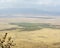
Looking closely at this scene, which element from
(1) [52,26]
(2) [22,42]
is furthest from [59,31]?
(2) [22,42]

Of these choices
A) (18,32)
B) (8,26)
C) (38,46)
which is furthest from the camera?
(8,26)

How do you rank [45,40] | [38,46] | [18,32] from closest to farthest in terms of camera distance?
[38,46] → [45,40] → [18,32]

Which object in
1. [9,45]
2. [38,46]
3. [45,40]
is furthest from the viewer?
[45,40]

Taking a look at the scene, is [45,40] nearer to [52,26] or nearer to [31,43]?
[31,43]

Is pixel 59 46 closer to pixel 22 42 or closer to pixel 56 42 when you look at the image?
pixel 56 42

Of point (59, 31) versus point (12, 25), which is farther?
point (12, 25)

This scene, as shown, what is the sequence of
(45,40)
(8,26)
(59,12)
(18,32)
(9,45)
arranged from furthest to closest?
(59,12), (8,26), (18,32), (45,40), (9,45)

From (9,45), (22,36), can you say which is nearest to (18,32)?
(22,36)

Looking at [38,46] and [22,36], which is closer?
[38,46]

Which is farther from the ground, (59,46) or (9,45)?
(9,45)
